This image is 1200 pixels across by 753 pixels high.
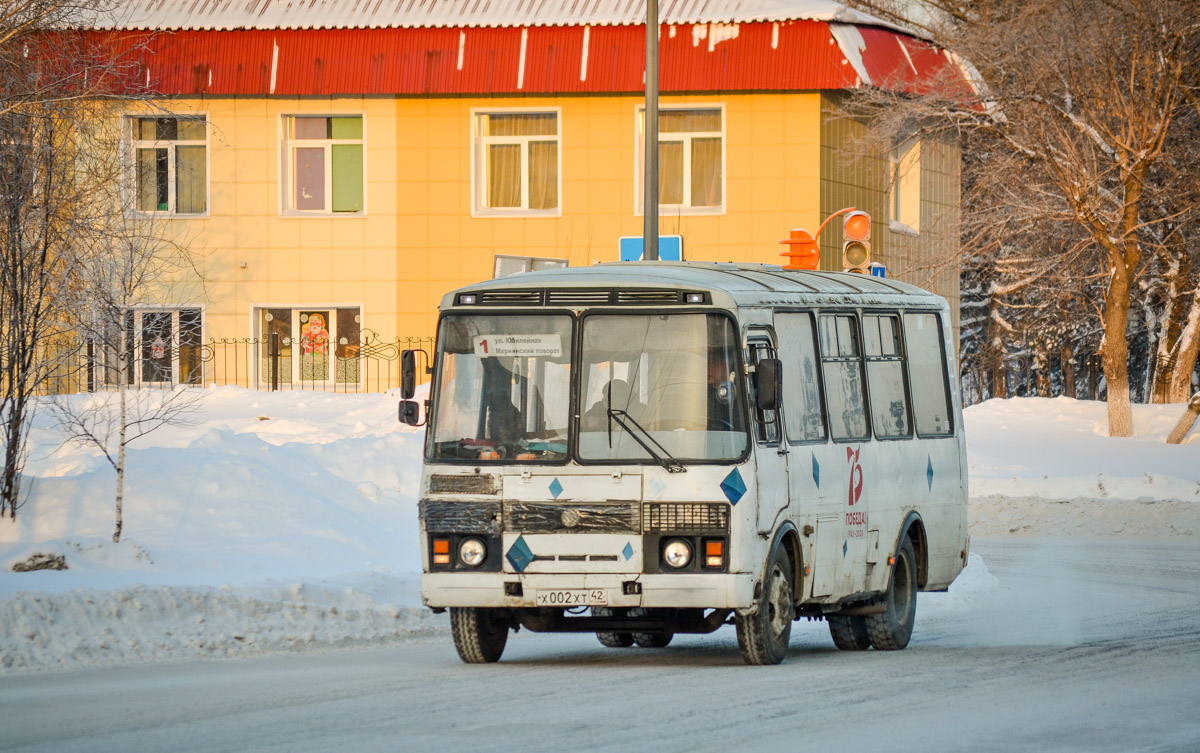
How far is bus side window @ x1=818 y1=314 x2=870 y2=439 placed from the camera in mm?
12781

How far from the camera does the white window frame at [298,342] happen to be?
3403cm

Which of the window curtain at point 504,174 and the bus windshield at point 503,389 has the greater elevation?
the window curtain at point 504,174

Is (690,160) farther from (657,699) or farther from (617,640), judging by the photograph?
(657,699)

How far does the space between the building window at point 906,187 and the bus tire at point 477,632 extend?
80.3 feet

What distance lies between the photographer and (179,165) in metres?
34.3

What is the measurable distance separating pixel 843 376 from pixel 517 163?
21.7 m

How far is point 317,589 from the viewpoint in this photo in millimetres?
13883

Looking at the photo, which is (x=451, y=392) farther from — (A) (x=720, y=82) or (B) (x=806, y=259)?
(A) (x=720, y=82)

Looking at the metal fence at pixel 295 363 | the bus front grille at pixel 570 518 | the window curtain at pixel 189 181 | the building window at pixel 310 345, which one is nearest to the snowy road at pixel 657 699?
the bus front grille at pixel 570 518

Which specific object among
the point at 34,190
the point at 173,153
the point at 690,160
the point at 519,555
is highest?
the point at 173,153

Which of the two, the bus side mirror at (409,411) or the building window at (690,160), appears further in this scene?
the building window at (690,160)

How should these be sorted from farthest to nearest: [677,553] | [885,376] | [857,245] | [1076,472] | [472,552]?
[1076,472] → [857,245] → [885,376] → [472,552] → [677,553]

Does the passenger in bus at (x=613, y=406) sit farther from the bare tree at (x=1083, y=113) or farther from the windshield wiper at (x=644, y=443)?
the bare tree at (x=1083, y=113)

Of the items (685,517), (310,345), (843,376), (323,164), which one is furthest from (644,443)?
(323,164)
